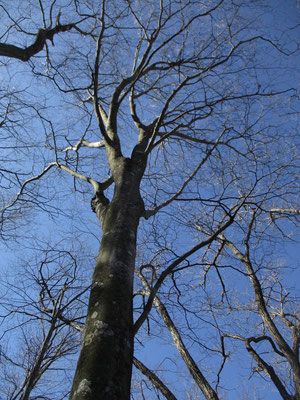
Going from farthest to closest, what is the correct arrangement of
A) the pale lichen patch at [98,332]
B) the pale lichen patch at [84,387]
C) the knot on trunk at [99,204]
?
1. the knot on trunk at [99,204]
2. the pale lichen patch at [98,332]
3. the pale lichen patch at [84,387]

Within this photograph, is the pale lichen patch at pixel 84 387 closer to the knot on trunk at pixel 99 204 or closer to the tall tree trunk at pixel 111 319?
the tall tree trunk at pixel 111 319

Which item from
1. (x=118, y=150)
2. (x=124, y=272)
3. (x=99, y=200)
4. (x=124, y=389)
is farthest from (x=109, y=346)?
(x=118, y=150)

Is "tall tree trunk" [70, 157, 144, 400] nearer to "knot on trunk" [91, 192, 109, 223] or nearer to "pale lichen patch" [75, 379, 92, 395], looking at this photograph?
"pale lichen patch" [75, 379, 92, 395]

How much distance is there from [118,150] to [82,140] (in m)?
1.62

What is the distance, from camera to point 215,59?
12.2 ft

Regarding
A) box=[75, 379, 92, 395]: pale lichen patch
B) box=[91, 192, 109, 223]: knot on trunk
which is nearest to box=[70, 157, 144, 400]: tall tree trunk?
box=[75, 379, 92, 395]: pale lichen patch

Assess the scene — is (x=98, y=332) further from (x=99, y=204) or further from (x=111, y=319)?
(x=99, y=204)

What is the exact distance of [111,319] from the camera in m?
1.34

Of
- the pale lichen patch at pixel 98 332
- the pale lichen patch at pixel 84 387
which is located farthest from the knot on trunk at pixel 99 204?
the pale lichen patch at pixel 84 387

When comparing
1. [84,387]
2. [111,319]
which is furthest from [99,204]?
[84,387]

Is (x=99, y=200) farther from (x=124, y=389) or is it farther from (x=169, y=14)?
(x=169, y=14)

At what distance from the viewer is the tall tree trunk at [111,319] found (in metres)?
1.10

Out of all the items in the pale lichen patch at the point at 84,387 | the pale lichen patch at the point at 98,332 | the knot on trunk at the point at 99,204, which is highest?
the knot on trunk at the point at 99,204

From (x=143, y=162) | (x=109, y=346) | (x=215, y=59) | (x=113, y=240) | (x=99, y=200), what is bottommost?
(x=109, y=346)
